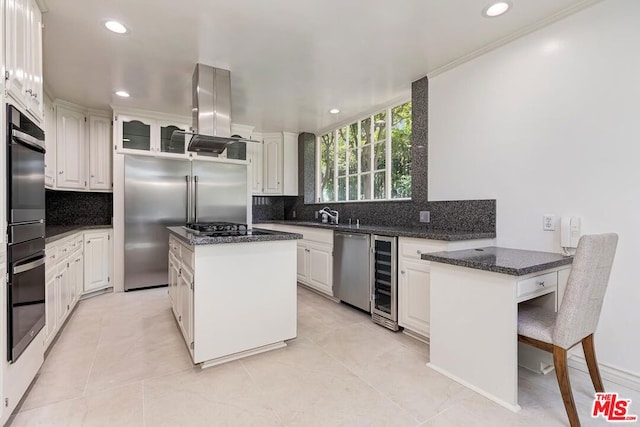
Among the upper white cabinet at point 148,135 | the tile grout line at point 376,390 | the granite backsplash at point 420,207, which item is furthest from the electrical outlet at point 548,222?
the upper white cabinet at point 148,135

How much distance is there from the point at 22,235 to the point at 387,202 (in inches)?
122

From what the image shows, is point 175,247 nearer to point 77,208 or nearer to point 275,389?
point 275,389

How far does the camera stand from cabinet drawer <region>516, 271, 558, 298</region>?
1701 mm

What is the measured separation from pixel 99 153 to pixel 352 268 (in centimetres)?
360

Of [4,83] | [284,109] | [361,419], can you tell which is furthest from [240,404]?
[284,109]

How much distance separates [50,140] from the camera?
11.6ft

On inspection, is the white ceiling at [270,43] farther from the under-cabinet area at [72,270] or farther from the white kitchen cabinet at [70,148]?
the under-cabinet area at [72,270]

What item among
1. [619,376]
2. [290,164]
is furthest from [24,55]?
[619,376]

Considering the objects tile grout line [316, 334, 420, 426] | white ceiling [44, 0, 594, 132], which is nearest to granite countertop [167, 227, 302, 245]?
tile grout line [316, 334, 420, 426]

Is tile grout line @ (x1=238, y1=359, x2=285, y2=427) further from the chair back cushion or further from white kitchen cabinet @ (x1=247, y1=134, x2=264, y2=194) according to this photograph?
white kitchen cabinet @ (x1=247, y1=134, x2=264, y2=194)

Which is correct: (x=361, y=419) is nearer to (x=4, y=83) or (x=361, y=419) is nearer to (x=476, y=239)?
(x=476, y=239)

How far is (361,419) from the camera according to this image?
5.23 ft

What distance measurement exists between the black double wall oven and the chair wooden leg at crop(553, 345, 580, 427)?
271cm

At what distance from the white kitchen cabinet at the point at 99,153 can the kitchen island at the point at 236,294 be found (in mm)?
2460
